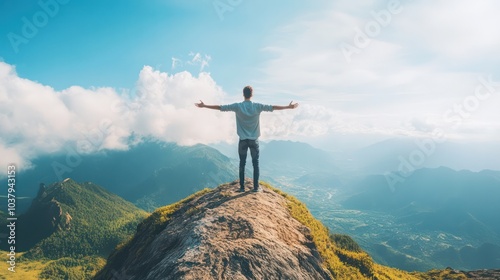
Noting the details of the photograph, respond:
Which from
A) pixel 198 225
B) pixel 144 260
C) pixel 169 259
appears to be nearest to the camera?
pixel 169 259

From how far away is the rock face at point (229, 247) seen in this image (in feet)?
26.6

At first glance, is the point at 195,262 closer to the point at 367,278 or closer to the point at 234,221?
the point at 234,221

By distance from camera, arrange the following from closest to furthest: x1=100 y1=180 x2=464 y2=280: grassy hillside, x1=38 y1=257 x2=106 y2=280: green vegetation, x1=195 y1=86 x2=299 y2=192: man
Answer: x1=100 y1=180 x2=464 y2=280: grassy hillside < x1=195 y1=86 x2=299 y2=192: man < x1=38 y1=257 x2=106 y2=280: green vegetation

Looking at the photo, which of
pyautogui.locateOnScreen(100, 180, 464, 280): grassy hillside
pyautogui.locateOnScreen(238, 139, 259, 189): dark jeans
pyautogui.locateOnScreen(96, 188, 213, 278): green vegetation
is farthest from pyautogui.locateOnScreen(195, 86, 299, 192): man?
pyautogui.locateOnScreen(96, 188, 213, 278): green vegetation

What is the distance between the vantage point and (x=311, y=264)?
9.73 m

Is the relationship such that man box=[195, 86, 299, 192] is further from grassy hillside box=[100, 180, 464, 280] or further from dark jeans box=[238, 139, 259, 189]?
grassy hillside box=[100, 180, 464, 280]

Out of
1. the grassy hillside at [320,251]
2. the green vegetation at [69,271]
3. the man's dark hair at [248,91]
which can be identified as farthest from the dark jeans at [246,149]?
the green vegetation at [69,271]

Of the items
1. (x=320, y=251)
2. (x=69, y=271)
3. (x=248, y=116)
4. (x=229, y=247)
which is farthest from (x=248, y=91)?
(x=69, y=271)

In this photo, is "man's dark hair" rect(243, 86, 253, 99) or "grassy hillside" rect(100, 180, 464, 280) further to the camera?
"man's dark hair" rect(243, 86, 253, 99)

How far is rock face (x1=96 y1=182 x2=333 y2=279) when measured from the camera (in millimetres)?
8117

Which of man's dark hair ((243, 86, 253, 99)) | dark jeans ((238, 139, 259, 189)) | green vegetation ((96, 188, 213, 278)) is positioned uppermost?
man's dark hair ((243, 86, 253, 99))

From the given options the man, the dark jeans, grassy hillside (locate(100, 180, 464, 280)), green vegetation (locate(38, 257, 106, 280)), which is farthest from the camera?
green vegetation (locate(38, 257, 106, 280))

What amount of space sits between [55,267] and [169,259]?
250188 millimetres

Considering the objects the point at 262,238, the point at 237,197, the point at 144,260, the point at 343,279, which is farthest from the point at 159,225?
the point at 343,279
